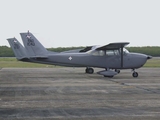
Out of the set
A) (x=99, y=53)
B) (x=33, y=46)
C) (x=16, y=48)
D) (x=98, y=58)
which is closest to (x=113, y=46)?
(x=99, y=53)

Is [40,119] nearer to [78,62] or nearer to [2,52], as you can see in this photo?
[78,62]

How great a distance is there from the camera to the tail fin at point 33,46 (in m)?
27.3

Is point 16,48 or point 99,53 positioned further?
point 16,48

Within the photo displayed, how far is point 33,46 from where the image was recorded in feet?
90.4

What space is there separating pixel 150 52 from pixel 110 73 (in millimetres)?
69782

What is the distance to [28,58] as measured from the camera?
86.7 feet

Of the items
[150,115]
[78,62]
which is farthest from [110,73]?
[150,115]

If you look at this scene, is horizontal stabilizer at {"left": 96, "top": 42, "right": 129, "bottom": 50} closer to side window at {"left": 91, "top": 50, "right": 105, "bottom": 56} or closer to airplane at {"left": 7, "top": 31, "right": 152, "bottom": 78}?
airplane at {"left": 7, "top": 31, "right": 152, "bottom": 78}

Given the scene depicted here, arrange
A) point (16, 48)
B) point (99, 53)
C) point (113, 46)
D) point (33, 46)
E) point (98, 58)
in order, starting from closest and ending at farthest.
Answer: point (113, 46) < point (98, 58) < point (99, 53) < point (33, 46) < point (16, 48)

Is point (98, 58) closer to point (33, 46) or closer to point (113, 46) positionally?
point (113, 46)

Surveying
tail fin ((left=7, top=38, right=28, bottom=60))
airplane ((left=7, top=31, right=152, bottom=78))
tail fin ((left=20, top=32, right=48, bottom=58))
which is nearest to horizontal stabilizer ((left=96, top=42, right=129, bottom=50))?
airplane ((left=7, top=31, right=152, bottom=78))

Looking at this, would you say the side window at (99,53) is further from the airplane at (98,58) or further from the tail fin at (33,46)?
the tail fin at (33,46)

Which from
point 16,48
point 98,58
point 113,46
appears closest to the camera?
point 113,46

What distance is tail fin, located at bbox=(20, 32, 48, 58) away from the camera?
27264 millimetres
